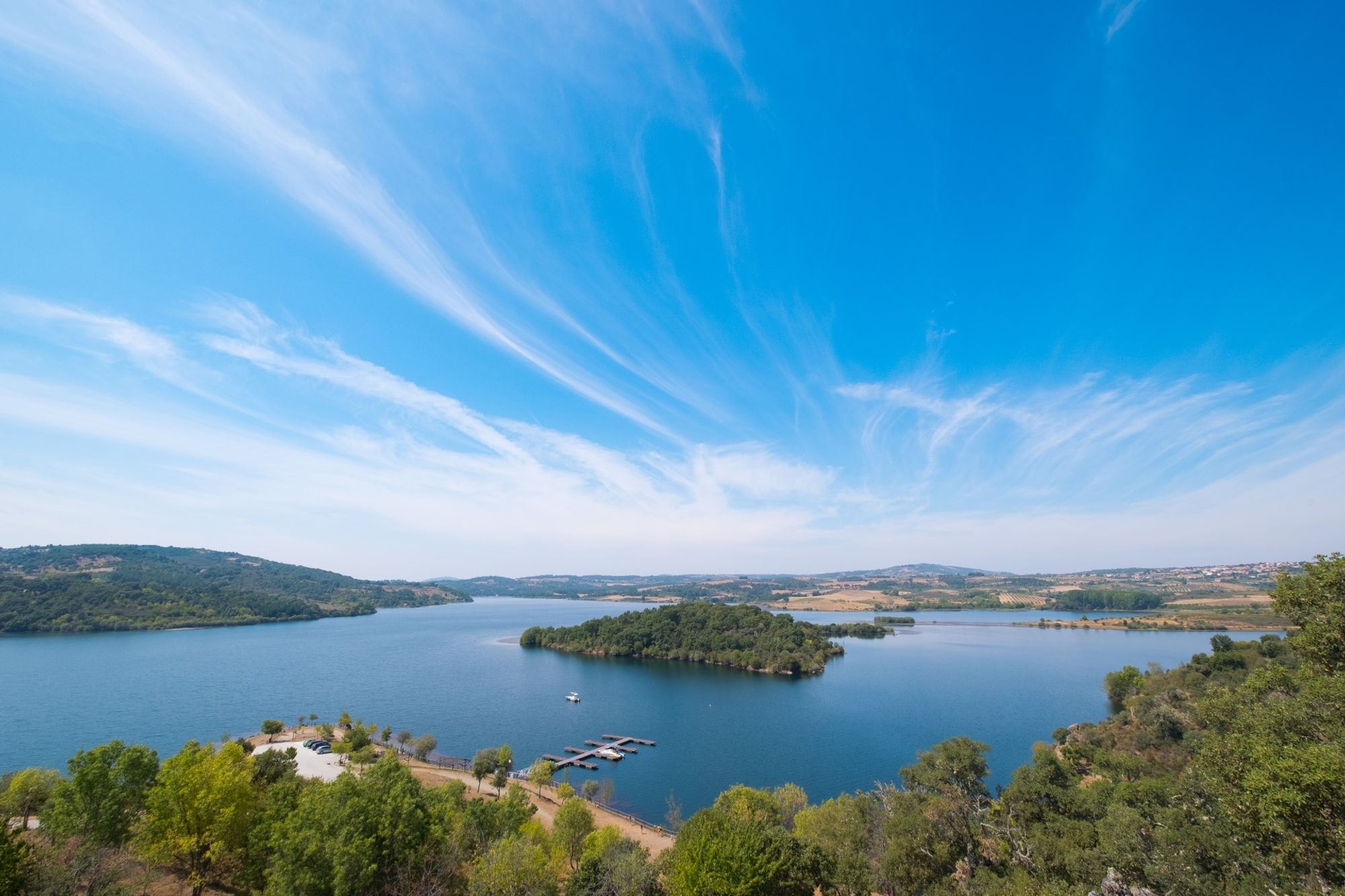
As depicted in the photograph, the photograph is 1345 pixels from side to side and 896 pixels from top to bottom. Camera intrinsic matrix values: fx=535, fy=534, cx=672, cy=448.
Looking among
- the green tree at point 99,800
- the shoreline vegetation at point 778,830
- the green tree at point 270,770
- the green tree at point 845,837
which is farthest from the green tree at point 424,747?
the green tree at point 845,837

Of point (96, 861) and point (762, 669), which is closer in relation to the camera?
point (96, 861)

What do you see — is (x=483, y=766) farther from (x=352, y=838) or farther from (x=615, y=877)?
(x=352, y=838)

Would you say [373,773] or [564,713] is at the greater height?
[373,773]

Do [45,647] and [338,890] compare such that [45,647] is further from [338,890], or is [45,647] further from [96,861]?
[338,890]

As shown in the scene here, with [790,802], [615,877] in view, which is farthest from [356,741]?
[615,877]

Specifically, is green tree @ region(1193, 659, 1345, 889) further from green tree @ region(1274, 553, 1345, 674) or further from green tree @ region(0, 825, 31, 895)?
green tree @ region(0, 825, 31, 895)

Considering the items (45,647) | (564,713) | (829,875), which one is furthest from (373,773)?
(45,647)

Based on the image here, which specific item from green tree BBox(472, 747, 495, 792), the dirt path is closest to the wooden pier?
the dirt path

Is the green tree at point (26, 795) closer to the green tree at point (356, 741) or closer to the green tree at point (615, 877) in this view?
the green tree at point (356, 741)
